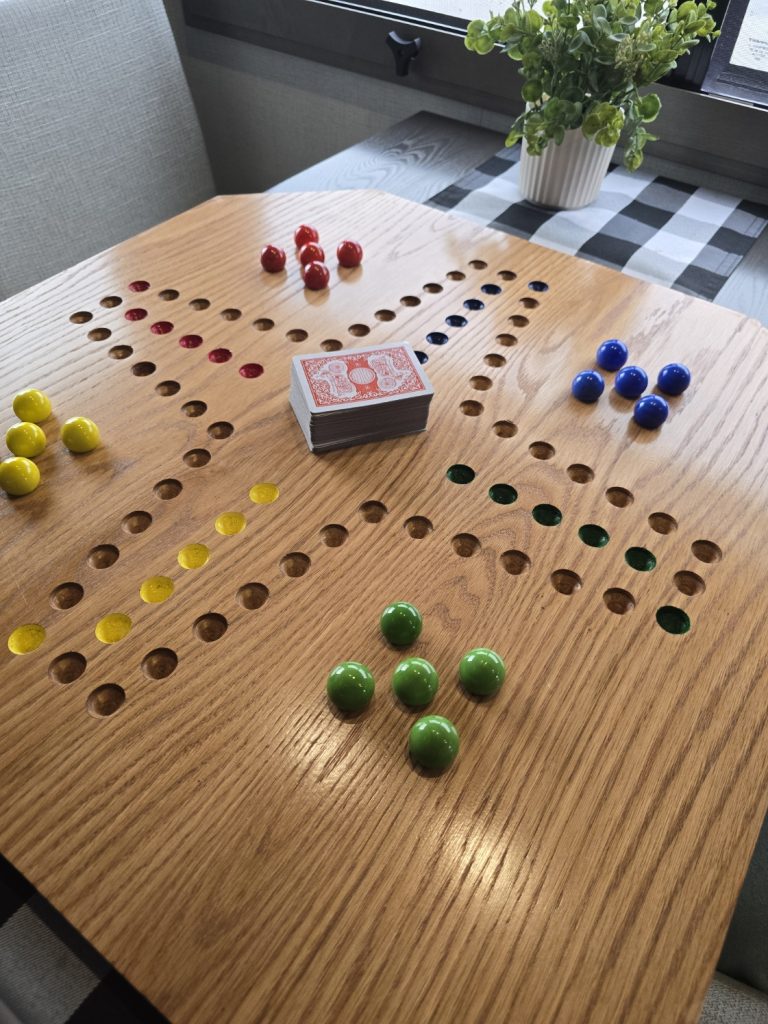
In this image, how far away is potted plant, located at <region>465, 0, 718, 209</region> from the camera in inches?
38.3

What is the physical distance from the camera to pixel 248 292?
0.90 metres

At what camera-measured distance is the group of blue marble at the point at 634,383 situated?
0.74 meters

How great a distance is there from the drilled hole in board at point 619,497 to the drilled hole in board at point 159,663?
40 centimetres

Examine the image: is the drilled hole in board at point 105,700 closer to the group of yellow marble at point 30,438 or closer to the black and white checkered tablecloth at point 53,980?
the black and white checkered tablecloth at point 53,980

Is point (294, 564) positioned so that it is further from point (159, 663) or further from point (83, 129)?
point (83, 129)

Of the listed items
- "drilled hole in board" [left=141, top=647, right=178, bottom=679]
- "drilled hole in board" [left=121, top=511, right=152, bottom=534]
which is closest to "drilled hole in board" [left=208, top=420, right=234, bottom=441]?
"drilled hole in board" [left=121, top=511, right=152, bottom=534]

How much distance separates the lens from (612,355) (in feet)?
2.64

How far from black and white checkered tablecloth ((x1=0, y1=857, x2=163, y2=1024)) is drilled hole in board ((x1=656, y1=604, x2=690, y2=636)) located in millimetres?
454

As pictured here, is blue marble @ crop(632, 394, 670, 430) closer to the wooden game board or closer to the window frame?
the wooden game board

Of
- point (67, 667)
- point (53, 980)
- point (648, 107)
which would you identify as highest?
point (648, 107)

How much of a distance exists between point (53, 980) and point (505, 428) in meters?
0.58

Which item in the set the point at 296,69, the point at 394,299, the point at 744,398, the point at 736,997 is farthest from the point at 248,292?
the point at 296,69

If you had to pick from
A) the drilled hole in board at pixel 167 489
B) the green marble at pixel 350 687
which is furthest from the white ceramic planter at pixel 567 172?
the green marble at pixel 350 687

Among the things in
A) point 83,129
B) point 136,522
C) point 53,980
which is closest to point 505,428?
point 136,522
